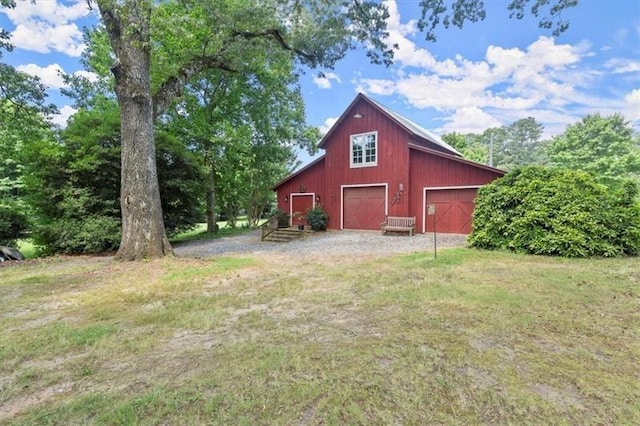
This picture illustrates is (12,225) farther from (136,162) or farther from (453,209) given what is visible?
(453,209)

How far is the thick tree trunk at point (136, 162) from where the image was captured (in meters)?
7.64

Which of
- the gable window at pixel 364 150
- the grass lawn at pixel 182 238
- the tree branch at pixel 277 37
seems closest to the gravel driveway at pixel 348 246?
the gable window at pixel 364 150

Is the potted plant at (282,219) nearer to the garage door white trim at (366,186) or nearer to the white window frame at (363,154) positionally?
the garage door white trim at (366,186)

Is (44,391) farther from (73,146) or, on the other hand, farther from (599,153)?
(599,153)

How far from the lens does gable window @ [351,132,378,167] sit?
14.5m

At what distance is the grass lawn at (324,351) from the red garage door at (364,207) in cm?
869

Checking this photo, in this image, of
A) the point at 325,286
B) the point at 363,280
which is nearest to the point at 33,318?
the point at 325,286

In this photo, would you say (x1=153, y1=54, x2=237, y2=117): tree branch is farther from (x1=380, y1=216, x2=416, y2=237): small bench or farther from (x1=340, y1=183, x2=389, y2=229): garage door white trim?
(x1=380, y1=216, x2=416, y2=237): small bench

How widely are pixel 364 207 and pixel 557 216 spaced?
25.4 ft

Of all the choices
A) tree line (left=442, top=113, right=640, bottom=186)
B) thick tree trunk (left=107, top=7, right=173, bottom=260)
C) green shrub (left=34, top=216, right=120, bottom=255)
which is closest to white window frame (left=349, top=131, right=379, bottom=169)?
thick tree trunk (left=107, top=7, right=173, bottom=260)

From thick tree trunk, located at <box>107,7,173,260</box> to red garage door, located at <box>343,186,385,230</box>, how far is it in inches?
359

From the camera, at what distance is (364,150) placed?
1486 cm

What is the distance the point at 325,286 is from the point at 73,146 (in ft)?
35.2

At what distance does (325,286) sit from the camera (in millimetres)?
5461
